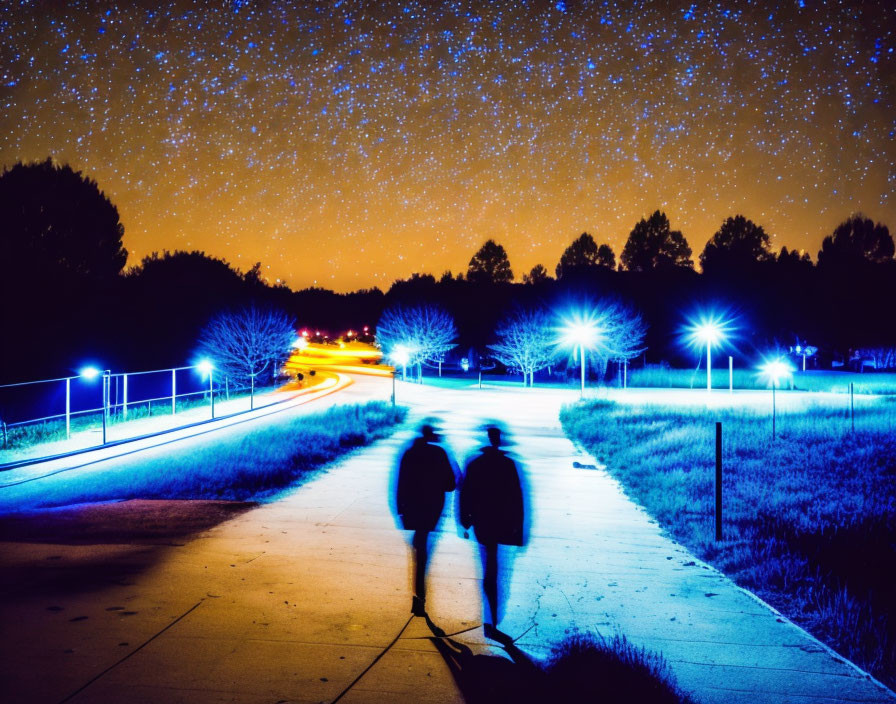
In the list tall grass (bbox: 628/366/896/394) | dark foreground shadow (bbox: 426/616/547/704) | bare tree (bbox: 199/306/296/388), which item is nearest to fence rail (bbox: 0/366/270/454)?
bare tree (bbox: 199/306/296/388)

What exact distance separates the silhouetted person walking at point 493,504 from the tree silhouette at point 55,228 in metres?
35.2

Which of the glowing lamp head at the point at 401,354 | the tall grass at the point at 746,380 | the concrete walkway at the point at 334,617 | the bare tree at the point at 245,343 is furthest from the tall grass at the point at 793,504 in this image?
the tall grass at the point at 746,380

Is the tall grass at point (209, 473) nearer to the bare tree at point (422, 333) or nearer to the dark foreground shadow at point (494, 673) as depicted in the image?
the dark foreground shadow at point (494, 673)

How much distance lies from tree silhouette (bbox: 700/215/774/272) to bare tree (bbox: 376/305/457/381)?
32992mm

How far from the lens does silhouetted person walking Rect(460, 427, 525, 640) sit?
15.4 ft

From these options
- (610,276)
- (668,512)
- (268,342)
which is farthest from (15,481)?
(610,276)

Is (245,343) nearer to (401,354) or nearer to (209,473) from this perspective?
(401,354)

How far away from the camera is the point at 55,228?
3503 centimetres

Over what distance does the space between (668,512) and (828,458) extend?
6.75 metres

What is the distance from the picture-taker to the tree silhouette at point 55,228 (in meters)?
32.1

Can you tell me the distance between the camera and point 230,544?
259 inches

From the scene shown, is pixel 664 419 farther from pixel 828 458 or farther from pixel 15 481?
pixel 15 481

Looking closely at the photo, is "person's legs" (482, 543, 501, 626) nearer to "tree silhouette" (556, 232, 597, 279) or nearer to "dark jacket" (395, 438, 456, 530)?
"dark jacket" (395, 438, 456, 530)

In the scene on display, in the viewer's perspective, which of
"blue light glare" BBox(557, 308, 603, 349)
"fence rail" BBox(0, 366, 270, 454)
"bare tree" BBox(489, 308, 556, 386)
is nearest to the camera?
"fence rail" BBox(0, 366, 270, 454)
